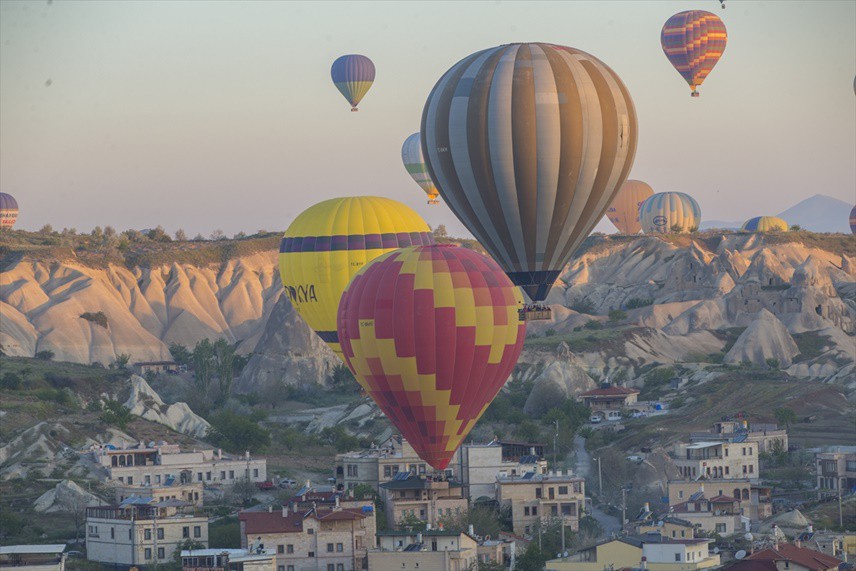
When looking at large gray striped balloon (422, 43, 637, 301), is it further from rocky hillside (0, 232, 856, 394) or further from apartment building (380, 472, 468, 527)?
rocky hillside (0, 232, 856, 394)

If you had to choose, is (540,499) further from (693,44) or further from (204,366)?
(204,366)

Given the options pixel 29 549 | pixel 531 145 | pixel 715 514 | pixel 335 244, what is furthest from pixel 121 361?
pixel 531 145

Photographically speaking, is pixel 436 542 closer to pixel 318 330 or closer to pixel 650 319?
pixel 318 330

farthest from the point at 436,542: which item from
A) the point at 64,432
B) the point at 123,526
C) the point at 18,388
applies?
the point at 18,388

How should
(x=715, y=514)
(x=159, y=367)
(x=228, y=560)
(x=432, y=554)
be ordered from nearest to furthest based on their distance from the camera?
(x=228, y=560) < (x=432, y=554) < (x=715, y=514) < (x=159, y=367)

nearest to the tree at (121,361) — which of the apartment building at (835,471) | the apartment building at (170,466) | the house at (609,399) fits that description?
A: the house at (609,399)

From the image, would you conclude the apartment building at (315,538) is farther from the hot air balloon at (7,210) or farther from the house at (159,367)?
the hot air balloon at (7,210)
